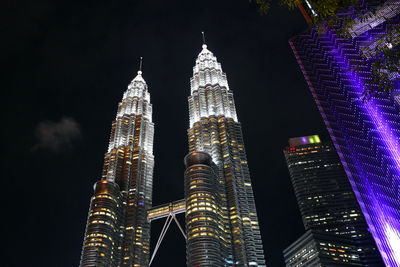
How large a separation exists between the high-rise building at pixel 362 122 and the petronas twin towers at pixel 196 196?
2109 inches

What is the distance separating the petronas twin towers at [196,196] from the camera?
12175 centimetres

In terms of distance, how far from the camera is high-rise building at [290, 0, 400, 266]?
263 feet

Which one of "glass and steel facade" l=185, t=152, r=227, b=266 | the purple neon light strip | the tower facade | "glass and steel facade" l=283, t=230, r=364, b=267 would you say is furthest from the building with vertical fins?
the purple neon light strip

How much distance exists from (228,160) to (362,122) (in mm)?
71789

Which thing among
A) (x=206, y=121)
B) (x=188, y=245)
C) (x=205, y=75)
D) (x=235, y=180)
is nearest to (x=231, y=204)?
(x=235, y=180)

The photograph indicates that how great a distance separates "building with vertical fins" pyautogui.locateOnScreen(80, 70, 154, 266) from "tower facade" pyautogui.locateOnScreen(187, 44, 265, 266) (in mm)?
31291

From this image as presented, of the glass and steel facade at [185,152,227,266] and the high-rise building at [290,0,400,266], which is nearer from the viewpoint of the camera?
the high-rise building at [290,0,400,266]

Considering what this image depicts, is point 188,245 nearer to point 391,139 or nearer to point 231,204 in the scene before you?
point 231,204

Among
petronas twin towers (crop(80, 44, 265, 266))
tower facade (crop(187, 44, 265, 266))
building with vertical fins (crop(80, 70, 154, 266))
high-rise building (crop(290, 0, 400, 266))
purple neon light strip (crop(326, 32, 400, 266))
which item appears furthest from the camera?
building with vertical fins (crop(80, 70, 154, 266))

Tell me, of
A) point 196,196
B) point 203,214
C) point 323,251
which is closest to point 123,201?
point 196,196

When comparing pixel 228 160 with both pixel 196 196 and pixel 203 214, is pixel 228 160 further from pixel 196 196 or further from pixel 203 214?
pixel 203 214

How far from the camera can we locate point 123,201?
15700cm

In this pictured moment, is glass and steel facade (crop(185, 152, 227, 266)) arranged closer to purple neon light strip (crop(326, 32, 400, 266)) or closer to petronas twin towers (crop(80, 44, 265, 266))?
petronas twin towers (crop(80, 44, 265, 266))

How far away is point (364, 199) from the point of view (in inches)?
3366
